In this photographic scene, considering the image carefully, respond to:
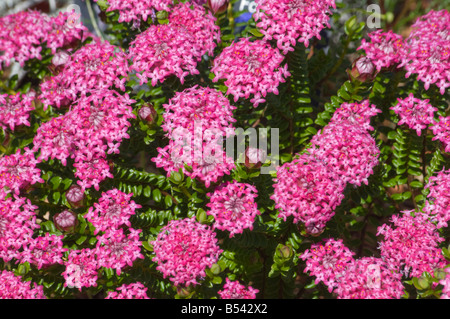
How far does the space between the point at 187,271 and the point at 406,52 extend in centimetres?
222

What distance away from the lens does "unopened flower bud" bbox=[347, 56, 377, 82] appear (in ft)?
10.4

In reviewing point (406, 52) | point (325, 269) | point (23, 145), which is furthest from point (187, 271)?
point (406, 52)

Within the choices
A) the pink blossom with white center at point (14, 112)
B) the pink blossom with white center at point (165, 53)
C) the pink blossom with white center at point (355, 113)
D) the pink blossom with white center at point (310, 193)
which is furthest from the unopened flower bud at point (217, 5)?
the pink blossom with white center at point (14, 112)

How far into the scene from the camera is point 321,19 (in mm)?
3102

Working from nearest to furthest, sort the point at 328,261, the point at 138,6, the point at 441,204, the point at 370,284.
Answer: the point at 370,284 → the point at 441,204 → the point at 328,261 → the point at 138,6

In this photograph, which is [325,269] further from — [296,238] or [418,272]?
[418,272]

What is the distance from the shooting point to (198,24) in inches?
131

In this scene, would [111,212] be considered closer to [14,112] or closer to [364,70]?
[14,112]

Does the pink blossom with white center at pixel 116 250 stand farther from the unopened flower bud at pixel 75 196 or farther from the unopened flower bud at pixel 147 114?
the unopened flower bud at pixel 147 114

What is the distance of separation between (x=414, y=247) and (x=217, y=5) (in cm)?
228

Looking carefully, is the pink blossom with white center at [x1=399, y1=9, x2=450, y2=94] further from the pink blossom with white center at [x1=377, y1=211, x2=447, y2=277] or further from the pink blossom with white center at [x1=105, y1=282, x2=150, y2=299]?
the pink blossom with white center at [x1=105, y1=282, x2=150, y2=299]

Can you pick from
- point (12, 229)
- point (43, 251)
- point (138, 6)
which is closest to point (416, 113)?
point (138, 6)

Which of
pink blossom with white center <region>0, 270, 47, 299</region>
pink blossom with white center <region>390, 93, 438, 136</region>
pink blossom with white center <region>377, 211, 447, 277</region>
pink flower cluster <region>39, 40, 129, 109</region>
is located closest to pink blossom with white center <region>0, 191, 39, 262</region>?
pink blossom with white center <region>0, 270, 47, 299</region>

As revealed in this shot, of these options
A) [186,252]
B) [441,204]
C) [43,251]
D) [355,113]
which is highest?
[355,113]
